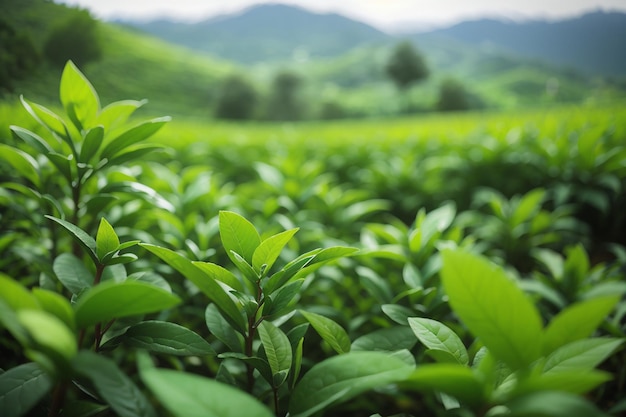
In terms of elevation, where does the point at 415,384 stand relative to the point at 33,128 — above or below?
below

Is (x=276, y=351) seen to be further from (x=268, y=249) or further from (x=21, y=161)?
(x=21, y=161)

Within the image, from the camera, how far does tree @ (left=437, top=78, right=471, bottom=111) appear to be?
1346 inches

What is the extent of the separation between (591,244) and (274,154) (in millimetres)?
3036

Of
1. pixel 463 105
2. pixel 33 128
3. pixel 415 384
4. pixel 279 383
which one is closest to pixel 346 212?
pixel 279 383

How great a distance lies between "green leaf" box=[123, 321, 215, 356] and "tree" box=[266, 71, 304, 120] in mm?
36340

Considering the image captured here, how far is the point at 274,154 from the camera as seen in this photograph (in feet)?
12.3

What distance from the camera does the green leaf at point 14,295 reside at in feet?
1.78

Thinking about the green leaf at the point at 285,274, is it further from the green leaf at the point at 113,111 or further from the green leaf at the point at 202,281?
the green leaf at the point at 113,111

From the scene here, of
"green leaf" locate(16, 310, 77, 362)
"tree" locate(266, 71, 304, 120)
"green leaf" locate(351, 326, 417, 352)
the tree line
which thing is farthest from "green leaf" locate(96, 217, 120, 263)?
"tree" locate(266, 71, 304, 120)

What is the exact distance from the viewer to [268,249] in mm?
781

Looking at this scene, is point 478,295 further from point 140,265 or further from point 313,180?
point 313,180

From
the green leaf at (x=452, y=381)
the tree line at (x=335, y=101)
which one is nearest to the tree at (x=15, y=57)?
the green leaf at (x=452, y=381)

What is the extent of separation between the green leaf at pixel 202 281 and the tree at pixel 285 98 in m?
36.3

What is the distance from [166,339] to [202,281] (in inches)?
6.5
